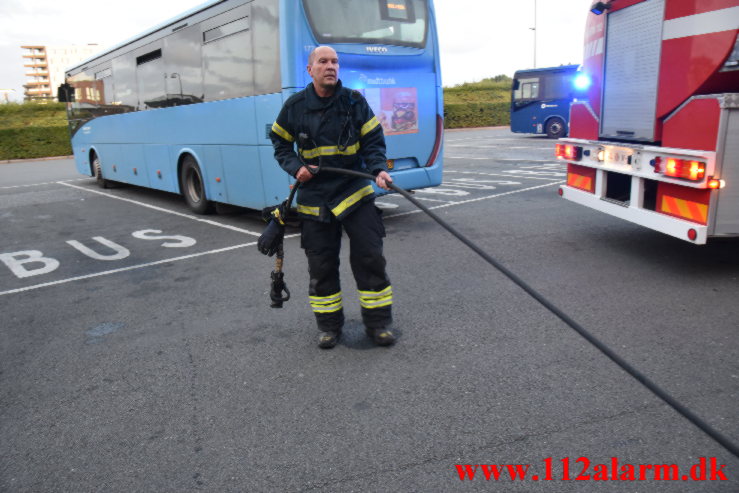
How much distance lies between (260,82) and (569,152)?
3775mm

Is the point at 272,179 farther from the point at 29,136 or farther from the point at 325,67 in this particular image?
the point at 29,136

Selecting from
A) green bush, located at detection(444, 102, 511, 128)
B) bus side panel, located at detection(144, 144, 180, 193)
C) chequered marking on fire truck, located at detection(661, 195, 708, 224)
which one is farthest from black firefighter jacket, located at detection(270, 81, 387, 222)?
green bush, located at detection(444, 102, 511, 128)

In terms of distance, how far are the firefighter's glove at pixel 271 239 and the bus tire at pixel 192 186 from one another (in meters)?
5.91

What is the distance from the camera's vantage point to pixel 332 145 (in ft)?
12.3

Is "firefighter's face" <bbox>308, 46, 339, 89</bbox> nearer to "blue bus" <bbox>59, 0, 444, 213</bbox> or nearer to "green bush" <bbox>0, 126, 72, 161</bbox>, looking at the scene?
"blue bus" <bbox>59, 0, 444, 213</bbox>

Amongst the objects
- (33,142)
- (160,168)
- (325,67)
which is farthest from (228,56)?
(33,142)

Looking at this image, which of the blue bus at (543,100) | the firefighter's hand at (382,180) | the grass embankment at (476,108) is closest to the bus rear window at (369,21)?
the firefighter's hand at (382,180)

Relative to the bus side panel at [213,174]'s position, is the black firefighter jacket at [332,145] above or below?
above

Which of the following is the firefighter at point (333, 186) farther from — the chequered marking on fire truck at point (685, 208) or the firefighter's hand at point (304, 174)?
the chequered marking on fire truck at point (685, 208)

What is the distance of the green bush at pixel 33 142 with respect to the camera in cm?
2684

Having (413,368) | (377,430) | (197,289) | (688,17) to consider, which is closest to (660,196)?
(688,17)

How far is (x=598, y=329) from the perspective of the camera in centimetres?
407

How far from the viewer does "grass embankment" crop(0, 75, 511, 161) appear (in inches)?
1067

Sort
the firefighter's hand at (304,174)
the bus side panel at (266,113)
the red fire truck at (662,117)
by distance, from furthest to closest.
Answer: the bus side panel at (266,113) < the red fire truck at (662,117) < the firefighter's hand at (304,174)
